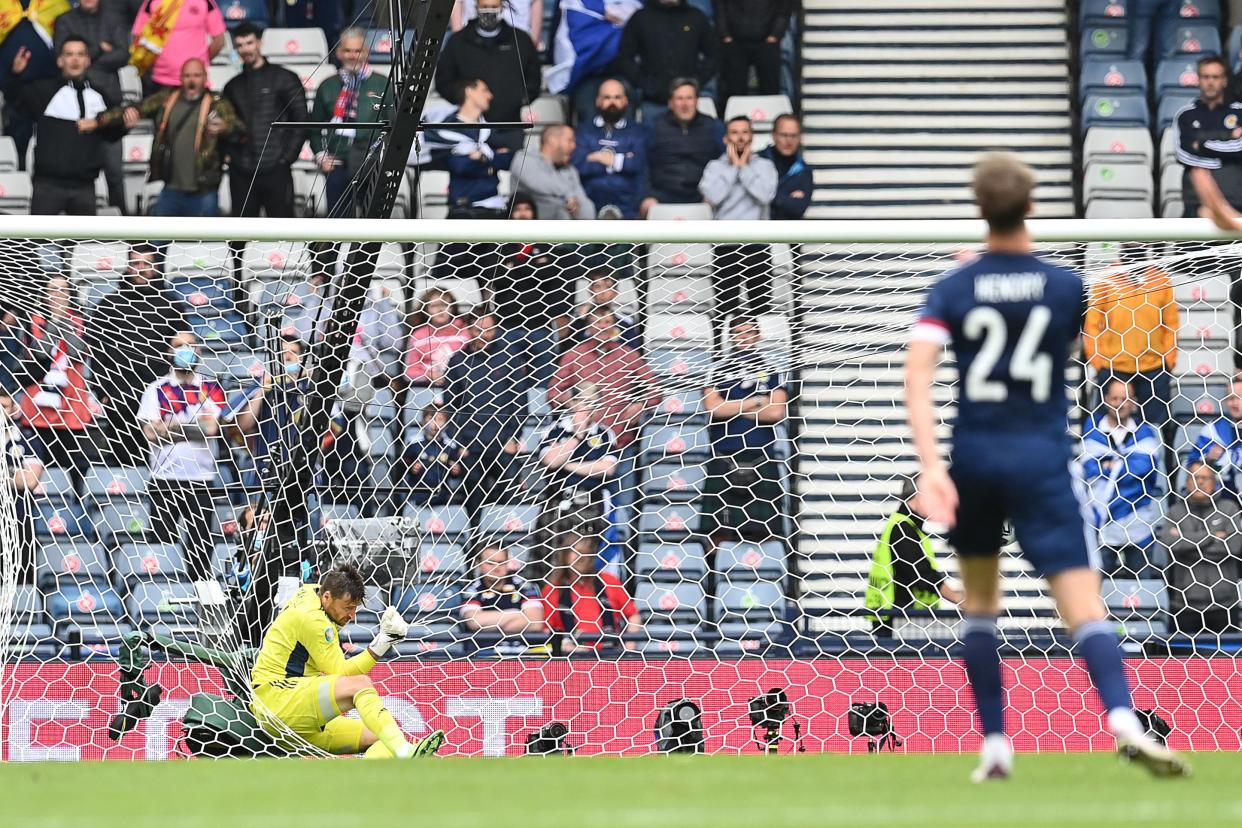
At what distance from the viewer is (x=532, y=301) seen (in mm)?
8938

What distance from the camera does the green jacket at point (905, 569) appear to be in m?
8.84

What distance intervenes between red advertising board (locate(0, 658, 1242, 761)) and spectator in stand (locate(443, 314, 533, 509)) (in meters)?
0.97

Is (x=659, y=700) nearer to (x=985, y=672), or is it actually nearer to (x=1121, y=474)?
(x=1121, y=474)

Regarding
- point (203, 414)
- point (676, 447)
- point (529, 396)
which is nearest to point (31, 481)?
point (203, 414)

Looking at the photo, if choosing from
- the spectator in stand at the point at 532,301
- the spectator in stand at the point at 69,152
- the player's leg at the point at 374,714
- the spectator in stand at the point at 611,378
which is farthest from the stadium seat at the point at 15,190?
the player's leg at the point at 374,714

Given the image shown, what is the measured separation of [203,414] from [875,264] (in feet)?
11.6

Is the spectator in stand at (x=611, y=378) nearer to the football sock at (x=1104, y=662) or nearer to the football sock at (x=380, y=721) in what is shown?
the football sock at (x=380, y=721)

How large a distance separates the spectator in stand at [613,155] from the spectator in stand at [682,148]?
0.09 m

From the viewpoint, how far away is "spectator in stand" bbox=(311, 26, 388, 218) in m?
8.98

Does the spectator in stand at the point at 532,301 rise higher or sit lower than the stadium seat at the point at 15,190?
lower

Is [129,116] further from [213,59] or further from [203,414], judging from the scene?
[203,414]

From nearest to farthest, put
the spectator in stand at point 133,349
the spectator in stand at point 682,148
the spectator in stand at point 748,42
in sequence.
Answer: the spectator in stand at point 133,349
the spectator in stand at point 682,148
the spectator in stand at point 748,42

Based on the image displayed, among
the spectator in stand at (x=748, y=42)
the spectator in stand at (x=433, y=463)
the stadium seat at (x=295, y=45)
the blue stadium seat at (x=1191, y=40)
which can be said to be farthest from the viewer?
the stadium seat at (x=295, y=45)

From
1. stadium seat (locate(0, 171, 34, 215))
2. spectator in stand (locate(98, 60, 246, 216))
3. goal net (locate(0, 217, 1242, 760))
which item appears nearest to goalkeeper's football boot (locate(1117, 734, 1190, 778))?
goal net (locate(0, 217, 1242, 760))
